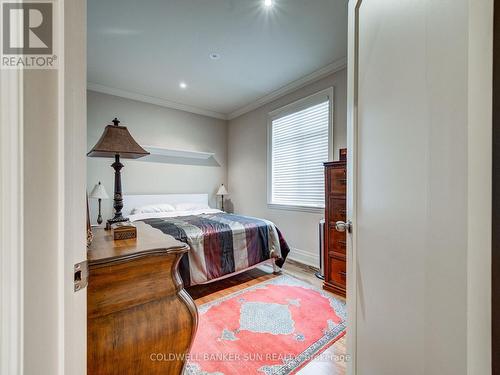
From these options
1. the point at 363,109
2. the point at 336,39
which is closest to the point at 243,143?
the point at 336,39

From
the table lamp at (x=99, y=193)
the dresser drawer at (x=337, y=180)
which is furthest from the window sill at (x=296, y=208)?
the table lamp at (x=99, y=193)

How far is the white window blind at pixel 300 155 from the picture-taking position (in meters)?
3.12

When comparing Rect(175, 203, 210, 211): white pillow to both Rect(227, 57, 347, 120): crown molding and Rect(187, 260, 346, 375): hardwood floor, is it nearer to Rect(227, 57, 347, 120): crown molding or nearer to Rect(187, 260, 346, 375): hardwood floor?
Rect(187, 260, 346, 375): hardwood floor

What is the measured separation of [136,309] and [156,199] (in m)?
3.35

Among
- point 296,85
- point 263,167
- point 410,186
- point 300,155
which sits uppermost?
point 296,85

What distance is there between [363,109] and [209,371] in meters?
1.70

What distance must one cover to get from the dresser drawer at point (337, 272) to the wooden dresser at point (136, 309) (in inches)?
69.2

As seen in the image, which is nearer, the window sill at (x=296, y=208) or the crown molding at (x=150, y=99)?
the window sill at (x=296, y=208)

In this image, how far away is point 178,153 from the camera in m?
4.23

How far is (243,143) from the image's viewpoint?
14.7ft
